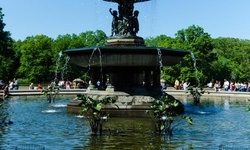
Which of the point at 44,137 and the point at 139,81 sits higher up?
the point at 139,81

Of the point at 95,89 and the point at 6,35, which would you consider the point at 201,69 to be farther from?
the point at 95,89

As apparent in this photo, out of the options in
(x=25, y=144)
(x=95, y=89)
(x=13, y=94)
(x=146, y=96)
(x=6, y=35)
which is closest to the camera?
(x=25, y=144)

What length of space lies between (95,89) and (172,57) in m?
4.82

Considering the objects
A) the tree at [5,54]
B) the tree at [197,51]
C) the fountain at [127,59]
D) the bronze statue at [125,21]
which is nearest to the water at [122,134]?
the fountain at [127,59]

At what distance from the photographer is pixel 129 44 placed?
23.1m

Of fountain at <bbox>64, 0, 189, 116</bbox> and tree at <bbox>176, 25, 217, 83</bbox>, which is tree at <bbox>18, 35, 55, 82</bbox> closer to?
tree at <bbox>176, 25, 217, 83</bbox>

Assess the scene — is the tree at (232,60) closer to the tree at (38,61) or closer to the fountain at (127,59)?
the tree at (38,61)

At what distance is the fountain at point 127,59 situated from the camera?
2044cm

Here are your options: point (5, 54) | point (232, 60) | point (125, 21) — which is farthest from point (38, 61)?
point (125, 21)

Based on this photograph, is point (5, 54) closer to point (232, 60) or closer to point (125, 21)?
point (125, 21)

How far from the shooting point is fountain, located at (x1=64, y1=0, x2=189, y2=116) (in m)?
20.4

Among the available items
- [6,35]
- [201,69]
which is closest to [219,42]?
[201,69]

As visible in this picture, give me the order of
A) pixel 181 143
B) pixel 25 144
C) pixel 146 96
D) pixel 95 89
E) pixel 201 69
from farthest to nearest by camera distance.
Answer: pixel 201 69
pixel 95 89
pixel 146 96
pixel 181 143
pixel 25 144

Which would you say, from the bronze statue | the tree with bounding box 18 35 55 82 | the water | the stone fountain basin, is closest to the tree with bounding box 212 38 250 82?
the tree with bounding box 18 35 55 82
